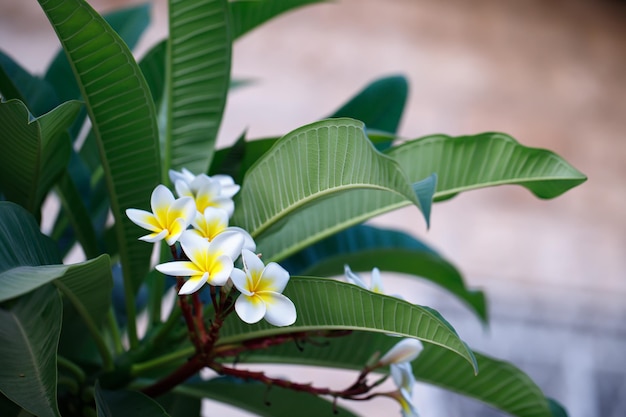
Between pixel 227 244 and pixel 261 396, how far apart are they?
0.20 m

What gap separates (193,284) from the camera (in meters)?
0.37

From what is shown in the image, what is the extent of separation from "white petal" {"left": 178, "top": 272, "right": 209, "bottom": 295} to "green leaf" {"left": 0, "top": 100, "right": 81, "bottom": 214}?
13 cm

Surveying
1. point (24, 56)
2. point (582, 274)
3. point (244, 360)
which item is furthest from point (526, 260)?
point (244, 360)

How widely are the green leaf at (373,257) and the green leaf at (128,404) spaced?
0.22 meters

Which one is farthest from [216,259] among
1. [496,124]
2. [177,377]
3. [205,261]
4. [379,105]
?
[496,124]

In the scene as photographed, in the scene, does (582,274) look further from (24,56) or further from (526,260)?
(24,56)

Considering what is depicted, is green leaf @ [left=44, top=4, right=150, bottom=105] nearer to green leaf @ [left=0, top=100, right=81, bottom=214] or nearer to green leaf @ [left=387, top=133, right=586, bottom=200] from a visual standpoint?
green leaf @ [left=0, top=100, right=81, bottom=214]

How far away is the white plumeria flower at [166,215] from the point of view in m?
0.39

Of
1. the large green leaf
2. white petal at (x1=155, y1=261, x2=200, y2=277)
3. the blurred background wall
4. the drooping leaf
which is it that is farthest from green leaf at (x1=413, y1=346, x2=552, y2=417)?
the blurred background wall

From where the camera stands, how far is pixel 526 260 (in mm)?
2338

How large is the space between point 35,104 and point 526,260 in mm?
1985

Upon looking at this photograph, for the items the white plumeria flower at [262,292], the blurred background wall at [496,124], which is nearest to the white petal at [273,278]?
the white plumeria flower at [262,292]

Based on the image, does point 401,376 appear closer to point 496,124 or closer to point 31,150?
point 31,150

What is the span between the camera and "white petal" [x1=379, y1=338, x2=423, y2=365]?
18.3 inches
